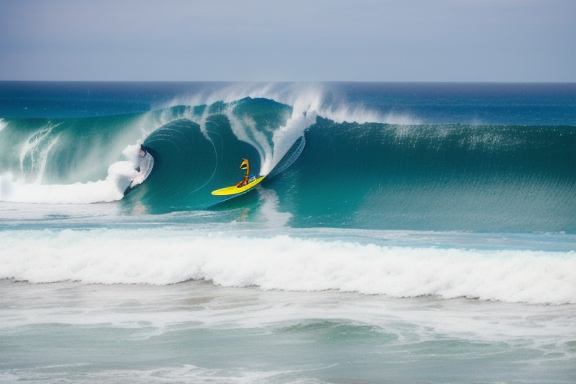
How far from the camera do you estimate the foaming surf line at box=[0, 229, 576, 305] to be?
32.9 ft

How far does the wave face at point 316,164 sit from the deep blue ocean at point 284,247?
0.05m

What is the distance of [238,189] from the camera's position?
615 inches

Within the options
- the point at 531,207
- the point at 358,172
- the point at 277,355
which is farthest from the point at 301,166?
the point at 277,355

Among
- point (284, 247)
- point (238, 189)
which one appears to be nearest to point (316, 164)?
point (238, 189)

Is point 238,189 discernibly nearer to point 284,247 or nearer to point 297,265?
point 284,247

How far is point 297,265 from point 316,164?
6112 mm

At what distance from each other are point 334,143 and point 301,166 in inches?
46.4

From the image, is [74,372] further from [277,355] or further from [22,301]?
[22,301]

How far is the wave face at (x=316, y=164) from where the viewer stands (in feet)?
47.5

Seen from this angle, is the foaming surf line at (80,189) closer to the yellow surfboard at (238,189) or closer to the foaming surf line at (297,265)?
the yellow surfboard at (238,189)

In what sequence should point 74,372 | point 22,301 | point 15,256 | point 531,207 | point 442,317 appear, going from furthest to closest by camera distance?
1. point 531,207
2. point 15,256
3. point 22,301
4. point 442,317
5. point 74,372

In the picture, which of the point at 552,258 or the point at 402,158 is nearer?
the point at 552,258

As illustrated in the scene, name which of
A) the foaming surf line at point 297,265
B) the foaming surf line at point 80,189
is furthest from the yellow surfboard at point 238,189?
the foaming surf line at point 297,265

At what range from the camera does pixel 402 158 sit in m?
16.7
